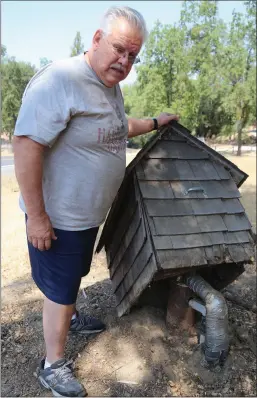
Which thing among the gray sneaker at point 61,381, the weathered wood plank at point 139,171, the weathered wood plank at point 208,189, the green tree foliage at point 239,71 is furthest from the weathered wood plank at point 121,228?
the green tree foliage at point 239,71

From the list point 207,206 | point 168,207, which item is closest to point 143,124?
point 168,207

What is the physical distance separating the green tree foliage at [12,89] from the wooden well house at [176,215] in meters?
8.12

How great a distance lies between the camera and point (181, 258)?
250 centimetres

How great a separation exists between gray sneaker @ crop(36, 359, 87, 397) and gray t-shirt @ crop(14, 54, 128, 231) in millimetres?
982

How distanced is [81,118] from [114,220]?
1.32 m

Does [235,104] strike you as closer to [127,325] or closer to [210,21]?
[210,21]

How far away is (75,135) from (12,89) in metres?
10.5

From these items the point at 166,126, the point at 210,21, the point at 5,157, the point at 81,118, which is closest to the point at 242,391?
the point at 166,126

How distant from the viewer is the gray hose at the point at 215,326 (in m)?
2.66

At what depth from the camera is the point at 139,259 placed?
2.71 meters

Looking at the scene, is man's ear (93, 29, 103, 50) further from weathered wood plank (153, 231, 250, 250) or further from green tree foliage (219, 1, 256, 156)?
green tree foliage (219, 1, 256, 156)

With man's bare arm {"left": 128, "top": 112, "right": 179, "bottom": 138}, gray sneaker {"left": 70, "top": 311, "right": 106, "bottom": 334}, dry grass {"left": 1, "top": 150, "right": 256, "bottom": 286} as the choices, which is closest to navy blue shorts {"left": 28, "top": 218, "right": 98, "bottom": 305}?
gray sneaker {"left": 70, "top": 311, "right": 106, "bottom": 334}

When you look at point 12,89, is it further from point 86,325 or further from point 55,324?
point 55,324

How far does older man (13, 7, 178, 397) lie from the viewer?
1975 millimetres
